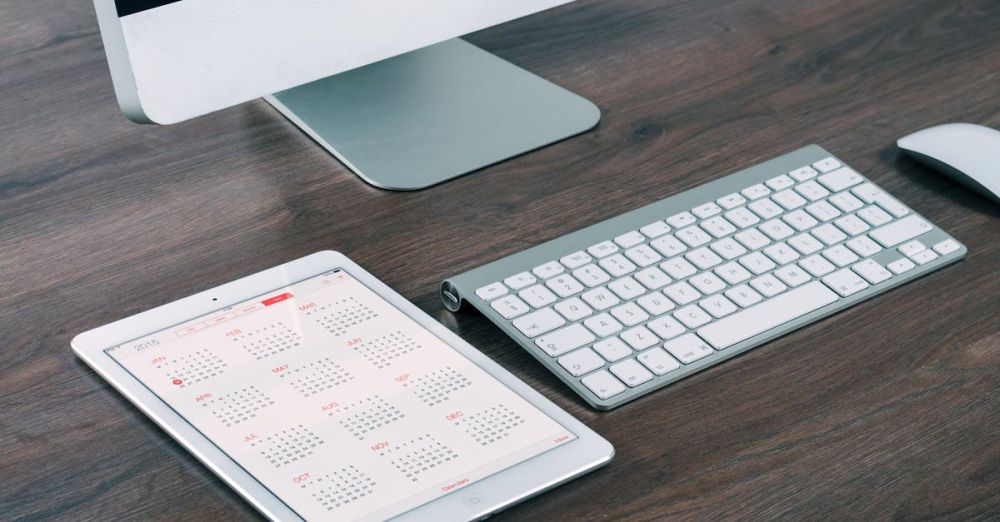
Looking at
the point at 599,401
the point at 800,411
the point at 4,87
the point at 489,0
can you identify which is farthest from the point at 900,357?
the point at 4,87

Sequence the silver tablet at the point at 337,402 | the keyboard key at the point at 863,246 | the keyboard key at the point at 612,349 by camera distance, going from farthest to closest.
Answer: the keyboard key at the point at 863,246
the keyboard key at the point at 612,349
the silver tablet at the point at 337,402

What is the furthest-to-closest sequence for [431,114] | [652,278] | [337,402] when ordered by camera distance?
[431,114] → [652,278] → [337,402]

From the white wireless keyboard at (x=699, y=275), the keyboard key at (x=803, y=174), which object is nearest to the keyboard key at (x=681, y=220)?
the white wireless keyboard at (x=699, y=275)

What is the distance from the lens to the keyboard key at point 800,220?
0.85m

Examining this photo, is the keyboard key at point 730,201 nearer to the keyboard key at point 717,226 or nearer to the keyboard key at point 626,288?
the keyboard key at point 717,226

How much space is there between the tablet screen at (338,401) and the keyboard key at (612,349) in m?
0.07

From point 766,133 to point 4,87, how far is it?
69 centimetres

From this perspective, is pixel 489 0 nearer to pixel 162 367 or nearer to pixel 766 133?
pixel 766 133

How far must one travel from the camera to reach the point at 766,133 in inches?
39.4

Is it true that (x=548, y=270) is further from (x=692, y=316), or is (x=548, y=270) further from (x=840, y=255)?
(x=840, y=255)

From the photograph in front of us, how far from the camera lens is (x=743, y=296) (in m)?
0.78

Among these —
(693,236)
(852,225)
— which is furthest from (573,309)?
(852,225)

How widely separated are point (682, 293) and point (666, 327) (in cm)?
4

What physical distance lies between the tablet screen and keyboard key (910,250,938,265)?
0.31 metres
